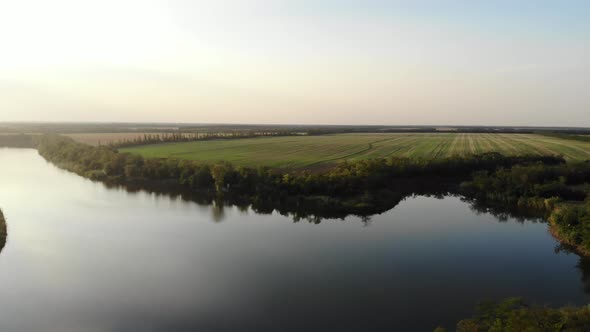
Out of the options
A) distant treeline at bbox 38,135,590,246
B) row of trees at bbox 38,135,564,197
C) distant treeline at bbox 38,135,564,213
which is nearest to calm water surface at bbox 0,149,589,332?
distant treeline at bbox 38,135,590,246

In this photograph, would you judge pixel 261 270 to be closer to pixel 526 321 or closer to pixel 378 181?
pixel 526 321

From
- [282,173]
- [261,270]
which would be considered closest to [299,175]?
[282,173]

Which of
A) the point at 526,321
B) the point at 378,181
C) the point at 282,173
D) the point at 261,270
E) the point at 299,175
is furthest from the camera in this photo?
the point at 282,173

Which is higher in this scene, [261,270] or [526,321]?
[526,321]

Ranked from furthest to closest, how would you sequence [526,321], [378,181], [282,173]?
1. [282,173]
2. [378,181]
3. [526,321]

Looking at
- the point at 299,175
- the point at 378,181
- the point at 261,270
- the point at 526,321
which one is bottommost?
the point at 261,270

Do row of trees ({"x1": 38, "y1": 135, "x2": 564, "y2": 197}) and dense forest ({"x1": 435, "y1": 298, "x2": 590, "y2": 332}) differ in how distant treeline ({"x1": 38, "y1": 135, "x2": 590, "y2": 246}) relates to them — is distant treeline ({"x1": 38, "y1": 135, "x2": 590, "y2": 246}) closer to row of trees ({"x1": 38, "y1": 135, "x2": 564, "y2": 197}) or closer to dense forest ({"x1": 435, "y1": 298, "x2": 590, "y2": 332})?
row of trees ({"x1": 38, "y1": 135, "x2": 564, "y2": 197})

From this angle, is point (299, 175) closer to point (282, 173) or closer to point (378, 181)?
point (282, 173)

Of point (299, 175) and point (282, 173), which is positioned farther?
point (282, 173)

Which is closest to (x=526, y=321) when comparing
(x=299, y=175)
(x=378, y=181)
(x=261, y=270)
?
(x=261, y=270)

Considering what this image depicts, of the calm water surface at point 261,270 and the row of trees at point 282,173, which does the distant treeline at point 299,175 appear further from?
the calm water surface at point 261,270
